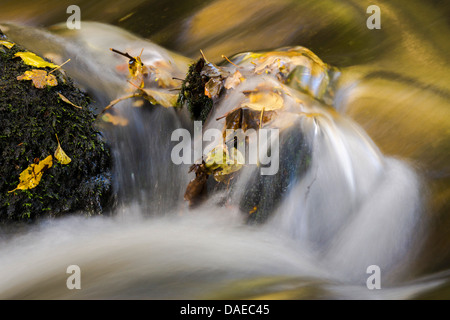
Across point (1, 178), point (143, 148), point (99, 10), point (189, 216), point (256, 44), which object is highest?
point (99, 10)

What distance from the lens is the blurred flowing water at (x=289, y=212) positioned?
1844 mm

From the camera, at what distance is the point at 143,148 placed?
8.02 ft

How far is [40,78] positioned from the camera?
2264mm

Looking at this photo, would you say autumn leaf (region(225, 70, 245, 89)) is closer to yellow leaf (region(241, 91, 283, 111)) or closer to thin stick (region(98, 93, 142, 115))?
yellow leaf (region(241, 91, 283, 111))

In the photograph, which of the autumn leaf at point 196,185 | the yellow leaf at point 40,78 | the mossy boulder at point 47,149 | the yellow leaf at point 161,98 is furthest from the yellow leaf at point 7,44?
the autumn leaf at point 196,185

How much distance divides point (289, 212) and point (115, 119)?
1062 mm

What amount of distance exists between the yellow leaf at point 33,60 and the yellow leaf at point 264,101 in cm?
108

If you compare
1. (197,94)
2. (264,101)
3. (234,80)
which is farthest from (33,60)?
(264,101)

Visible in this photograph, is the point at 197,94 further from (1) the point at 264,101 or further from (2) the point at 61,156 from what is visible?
(2) the point at 61,156

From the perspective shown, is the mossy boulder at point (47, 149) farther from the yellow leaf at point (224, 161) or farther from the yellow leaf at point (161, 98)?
the yellow leaf at point (224, 161)

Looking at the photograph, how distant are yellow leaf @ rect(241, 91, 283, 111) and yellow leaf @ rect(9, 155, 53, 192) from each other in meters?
1.02

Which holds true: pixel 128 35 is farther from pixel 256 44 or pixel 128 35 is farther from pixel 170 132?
pixel 170 132
